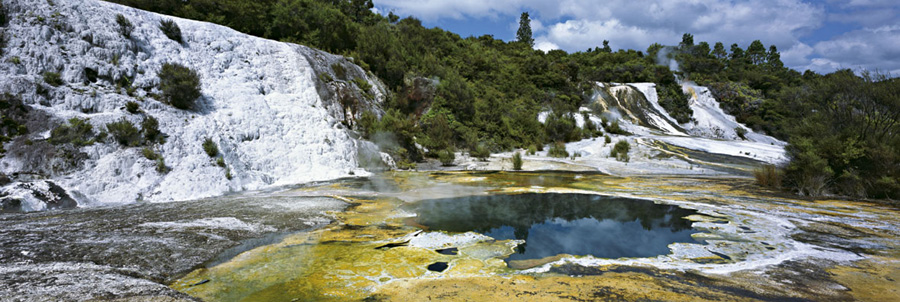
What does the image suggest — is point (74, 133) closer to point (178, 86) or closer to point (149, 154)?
point (149, 154)

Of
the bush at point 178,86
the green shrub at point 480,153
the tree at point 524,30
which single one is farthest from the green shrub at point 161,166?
the tree at point 524,30

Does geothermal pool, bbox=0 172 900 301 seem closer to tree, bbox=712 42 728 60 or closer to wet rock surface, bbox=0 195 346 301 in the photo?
wet rock surface, bbox=0 195 346 301

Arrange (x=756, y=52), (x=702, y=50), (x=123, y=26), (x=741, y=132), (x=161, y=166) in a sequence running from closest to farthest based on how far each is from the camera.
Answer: (x=161, y=166), (x=123, y=26), (x=741, y=132), (x=702, y=50), (x=756, y=52)

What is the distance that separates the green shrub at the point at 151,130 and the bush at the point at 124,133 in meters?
0.25

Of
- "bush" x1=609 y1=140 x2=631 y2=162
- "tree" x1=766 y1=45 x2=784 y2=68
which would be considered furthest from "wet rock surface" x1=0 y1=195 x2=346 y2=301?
"tree" x1=766 y1=45 x2=784 y2=68

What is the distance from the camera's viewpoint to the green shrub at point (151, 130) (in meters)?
9.52

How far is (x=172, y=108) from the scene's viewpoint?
11047 mm

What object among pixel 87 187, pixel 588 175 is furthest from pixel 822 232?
→ pixel 87 187

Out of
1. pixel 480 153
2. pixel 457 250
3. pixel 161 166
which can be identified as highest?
pixel 480 153

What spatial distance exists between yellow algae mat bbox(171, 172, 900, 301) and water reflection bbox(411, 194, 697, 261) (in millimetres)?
282

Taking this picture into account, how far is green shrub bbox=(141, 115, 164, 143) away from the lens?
31.2 feet

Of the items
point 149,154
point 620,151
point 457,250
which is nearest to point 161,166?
point 149,154

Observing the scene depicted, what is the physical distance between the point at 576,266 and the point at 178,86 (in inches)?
484

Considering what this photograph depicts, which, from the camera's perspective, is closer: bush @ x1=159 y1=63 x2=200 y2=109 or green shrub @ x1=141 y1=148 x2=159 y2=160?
green shrub @ x1=141 y1=148 x2=159 y2=160
